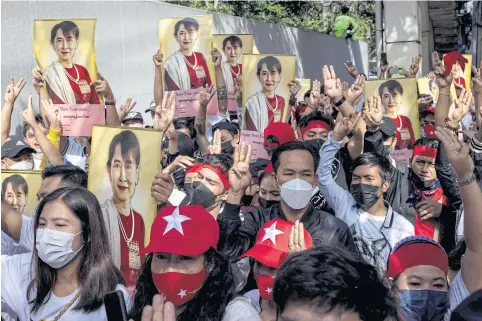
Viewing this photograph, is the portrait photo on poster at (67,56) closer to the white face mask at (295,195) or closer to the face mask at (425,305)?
the white face mask at (295,195)

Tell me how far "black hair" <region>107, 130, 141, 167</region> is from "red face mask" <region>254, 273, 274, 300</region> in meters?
1.46

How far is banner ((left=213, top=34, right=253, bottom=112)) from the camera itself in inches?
341

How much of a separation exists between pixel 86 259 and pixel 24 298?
293 millimetres

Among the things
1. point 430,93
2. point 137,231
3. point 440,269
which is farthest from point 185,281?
point 430,93

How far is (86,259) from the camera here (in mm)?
3527

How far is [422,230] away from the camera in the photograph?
515 centimetres

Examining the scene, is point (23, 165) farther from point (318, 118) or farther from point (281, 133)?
point (318, 118)

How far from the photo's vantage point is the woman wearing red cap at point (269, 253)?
339 centimetres

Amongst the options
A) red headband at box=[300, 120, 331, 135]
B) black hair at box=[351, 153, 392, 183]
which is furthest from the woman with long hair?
red headband at box=[300, 120, 331, 135]

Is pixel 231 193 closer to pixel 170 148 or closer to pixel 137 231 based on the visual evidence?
pixel 137 231

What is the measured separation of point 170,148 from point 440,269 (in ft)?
10.1

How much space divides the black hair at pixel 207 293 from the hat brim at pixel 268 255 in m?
0.13

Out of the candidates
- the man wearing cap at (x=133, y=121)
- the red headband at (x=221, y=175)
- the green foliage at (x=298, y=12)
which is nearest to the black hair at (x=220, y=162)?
the red headband at (x=221, y=175)

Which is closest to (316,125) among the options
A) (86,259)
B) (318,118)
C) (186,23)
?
(318,118)
